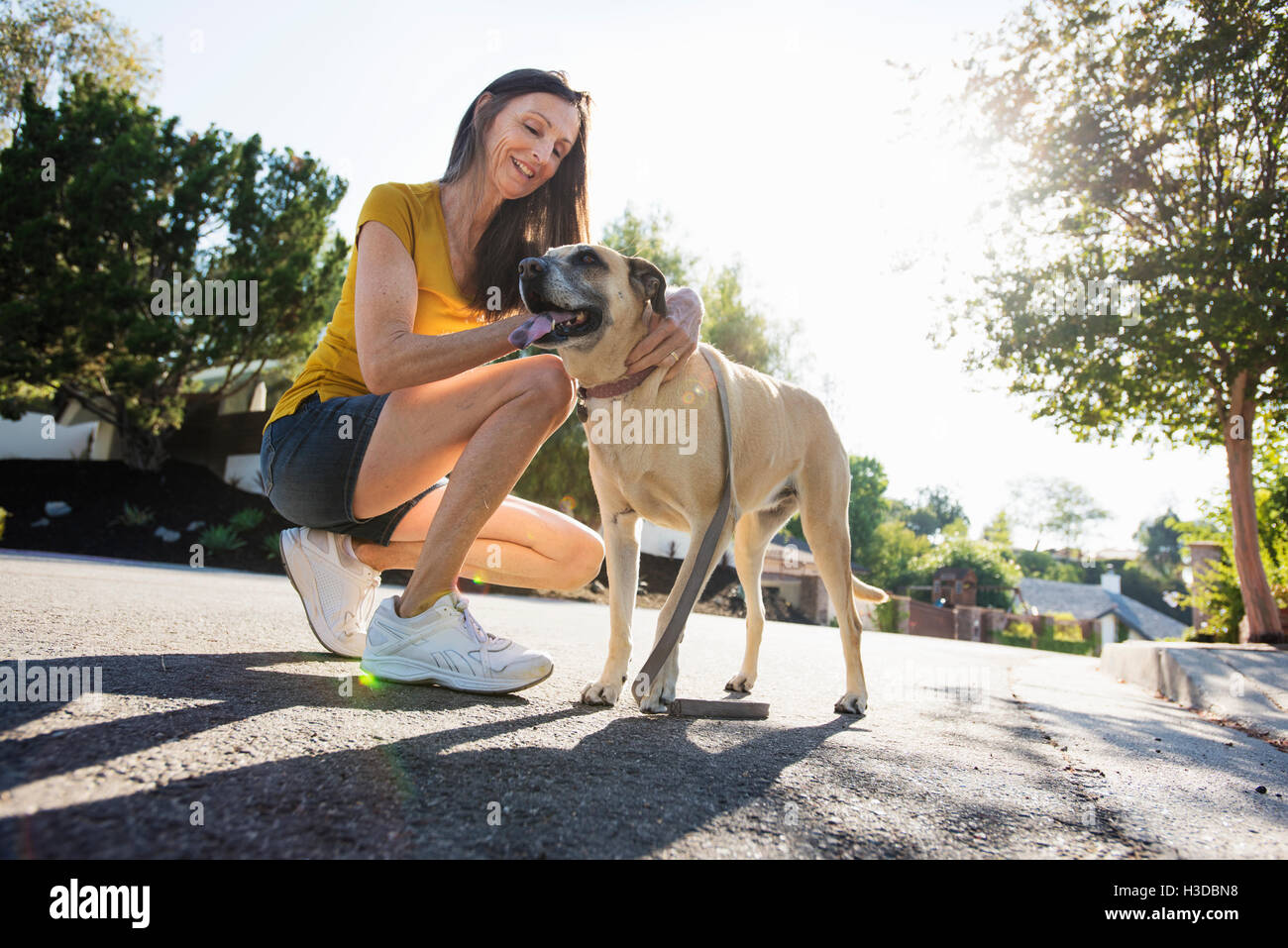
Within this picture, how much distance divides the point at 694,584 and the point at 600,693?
55 centimetres

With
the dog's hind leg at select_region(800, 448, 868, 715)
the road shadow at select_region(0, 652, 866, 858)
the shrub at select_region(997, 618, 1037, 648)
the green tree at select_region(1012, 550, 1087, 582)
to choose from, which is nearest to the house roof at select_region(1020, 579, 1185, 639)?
the shrub at select_region(997, 618, 1037, 648)

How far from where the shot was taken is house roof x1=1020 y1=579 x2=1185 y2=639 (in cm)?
5422

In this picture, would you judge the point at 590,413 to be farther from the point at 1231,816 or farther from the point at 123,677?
the point at 1231,816

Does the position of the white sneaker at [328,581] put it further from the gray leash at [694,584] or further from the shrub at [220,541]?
the shrub at [220,541]

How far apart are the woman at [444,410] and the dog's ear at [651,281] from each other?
71 millimetres

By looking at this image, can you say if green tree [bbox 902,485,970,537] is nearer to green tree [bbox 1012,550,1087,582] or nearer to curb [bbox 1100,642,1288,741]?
green tree [bbox 1012,550,1087,582]

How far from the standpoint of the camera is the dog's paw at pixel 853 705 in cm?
325

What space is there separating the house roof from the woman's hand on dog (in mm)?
58666

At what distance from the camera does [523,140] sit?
10.2 ft

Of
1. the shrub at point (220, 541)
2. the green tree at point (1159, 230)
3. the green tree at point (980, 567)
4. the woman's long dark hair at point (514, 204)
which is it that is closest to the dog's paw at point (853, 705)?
the woman's long dark hair at point (514, 204)

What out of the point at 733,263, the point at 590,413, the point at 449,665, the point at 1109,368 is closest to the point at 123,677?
the point at 449,665

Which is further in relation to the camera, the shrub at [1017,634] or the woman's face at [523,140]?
the shrub at [1017,634]

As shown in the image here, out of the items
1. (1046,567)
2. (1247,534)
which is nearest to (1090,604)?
(1046,567)

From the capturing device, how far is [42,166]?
49.9 feet
